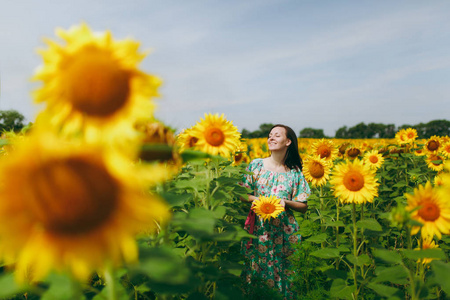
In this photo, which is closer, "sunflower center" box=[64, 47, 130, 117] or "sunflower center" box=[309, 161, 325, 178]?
"sunflower center" box=[64, 47, 130, 117]

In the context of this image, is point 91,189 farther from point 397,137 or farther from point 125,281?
point 397,137

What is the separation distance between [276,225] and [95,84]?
3.30 meters

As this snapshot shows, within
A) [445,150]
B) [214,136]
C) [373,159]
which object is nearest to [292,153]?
[373,159]

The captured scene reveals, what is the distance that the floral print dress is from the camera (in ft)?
12.1

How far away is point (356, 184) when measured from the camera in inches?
97.0

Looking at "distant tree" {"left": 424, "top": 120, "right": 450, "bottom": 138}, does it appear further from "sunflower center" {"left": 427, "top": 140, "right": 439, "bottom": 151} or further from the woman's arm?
the woman's arm

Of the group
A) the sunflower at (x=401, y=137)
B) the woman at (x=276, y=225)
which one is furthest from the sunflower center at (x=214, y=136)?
the sunflower at (x=401, y=137)

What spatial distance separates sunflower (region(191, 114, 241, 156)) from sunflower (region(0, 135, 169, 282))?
1203 mm

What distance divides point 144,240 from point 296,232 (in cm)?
275

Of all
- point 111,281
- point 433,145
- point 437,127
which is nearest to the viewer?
point 111,281

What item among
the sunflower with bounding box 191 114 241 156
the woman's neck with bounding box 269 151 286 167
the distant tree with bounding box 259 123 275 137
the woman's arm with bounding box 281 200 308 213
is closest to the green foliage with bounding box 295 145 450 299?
the woman's arm with bounding box 281 200 308 213

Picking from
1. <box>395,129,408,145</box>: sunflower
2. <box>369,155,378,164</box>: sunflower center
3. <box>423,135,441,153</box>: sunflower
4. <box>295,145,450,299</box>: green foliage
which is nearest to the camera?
<box>295,145,450,299</box>: green foliage

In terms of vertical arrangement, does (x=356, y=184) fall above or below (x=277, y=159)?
below

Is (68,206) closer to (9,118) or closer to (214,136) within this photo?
(214,136)
